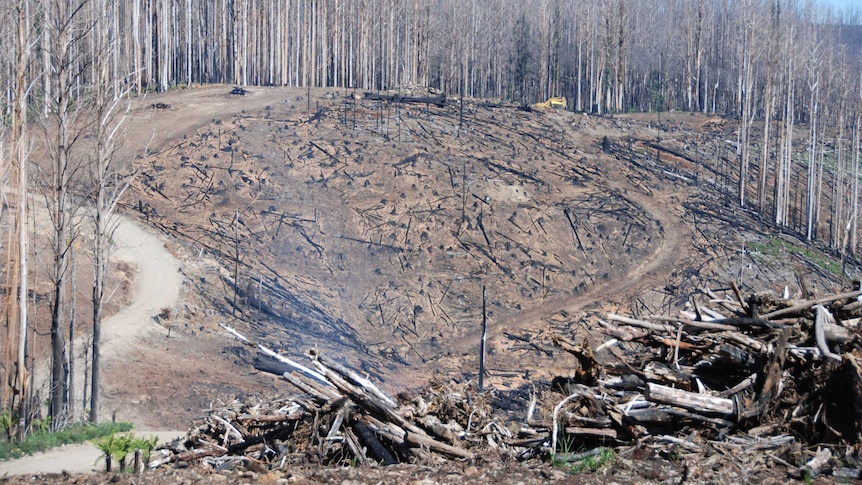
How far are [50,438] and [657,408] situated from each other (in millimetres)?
10668

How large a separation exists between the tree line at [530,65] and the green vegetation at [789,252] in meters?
2.31

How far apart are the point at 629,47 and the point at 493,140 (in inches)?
1418

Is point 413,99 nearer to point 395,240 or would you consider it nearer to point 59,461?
point 395,240

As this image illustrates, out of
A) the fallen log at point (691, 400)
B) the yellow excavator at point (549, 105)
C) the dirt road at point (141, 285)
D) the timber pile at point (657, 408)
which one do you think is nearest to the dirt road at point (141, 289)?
the dirt road at point (141, 285)

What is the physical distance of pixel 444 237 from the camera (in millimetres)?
30266

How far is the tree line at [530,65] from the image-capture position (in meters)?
31.5

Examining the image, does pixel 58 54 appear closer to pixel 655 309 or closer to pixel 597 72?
pixel 655 309

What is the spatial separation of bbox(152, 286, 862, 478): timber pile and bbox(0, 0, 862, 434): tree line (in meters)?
9.26

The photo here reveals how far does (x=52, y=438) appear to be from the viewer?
41.4 ft

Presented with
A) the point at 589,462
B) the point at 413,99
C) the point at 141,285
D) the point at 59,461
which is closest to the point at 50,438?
the point at 59,461

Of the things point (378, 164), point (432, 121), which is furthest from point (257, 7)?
point (378, 164)

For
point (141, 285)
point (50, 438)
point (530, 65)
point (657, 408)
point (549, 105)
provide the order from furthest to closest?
point (530, 65)
point (549, 105)
point (141, 285)
point (50, 438)
point (657, 408)

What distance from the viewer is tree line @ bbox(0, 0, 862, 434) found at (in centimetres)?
3147

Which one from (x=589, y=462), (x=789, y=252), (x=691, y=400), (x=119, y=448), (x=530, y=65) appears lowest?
(x=789, y=252)
